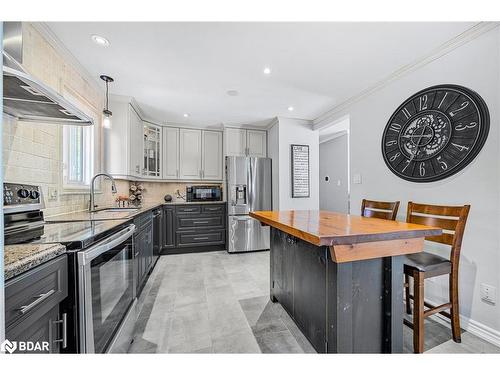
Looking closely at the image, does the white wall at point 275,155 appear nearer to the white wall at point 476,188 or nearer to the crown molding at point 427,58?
the crown molding at point 427,58

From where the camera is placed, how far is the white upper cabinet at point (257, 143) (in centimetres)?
423

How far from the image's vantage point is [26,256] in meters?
0.73

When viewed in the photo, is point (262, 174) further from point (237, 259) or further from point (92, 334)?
point (92, 334)

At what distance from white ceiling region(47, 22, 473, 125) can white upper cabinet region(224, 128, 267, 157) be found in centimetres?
101

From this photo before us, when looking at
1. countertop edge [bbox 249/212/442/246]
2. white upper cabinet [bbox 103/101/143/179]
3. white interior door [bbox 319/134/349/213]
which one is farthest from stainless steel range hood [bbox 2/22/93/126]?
white interior door [bbox 319/134/349/213]

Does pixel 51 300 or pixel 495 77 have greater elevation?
pixel 495 77

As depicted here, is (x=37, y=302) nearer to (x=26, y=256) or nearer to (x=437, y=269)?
(x=26, y=256)

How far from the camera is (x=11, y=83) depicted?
957mm

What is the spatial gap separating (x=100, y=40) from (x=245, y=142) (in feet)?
8.80

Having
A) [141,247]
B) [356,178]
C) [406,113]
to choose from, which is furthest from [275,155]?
[141,247]

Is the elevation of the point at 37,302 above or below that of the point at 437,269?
above

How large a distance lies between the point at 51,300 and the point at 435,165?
2769 mm

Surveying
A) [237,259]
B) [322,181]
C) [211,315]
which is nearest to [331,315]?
[211,315]
